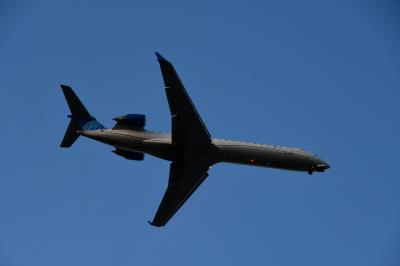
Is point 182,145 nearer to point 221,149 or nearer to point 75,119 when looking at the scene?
point 221,149

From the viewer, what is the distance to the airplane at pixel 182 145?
42.6 meters

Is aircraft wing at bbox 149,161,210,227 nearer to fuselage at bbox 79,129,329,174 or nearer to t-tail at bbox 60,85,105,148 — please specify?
fuselage at bbox 79,129,329,174

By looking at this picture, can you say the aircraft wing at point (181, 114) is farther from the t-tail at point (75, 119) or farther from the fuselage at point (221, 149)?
the t-tail at point (75, 119)

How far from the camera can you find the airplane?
42.6 metres

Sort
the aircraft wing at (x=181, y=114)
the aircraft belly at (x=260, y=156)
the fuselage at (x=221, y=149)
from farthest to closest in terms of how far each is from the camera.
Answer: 1. the aircraft belly at (x=260, y=156)
2. the fuselage at (x=221, y=149)
3. the aircraft wing at (x=181, y=114)

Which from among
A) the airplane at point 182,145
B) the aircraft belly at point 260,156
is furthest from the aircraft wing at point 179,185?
the aircraft belly at point 260,156

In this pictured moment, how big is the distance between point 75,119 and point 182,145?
927cm

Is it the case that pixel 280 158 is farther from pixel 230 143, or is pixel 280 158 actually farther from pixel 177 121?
pixel 177 121

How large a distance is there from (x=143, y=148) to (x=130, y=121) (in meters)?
2.29

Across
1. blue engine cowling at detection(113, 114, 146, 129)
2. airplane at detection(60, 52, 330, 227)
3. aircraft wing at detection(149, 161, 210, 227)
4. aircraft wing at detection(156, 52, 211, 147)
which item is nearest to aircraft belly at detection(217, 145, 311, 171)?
airplane at detection(60, 52, 330, 227)

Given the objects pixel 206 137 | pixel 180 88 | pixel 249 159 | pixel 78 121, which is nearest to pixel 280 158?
pixel 249 159

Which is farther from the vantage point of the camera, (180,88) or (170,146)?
(170,146)

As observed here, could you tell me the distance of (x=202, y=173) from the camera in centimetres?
4634

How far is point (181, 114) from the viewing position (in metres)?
41.8
